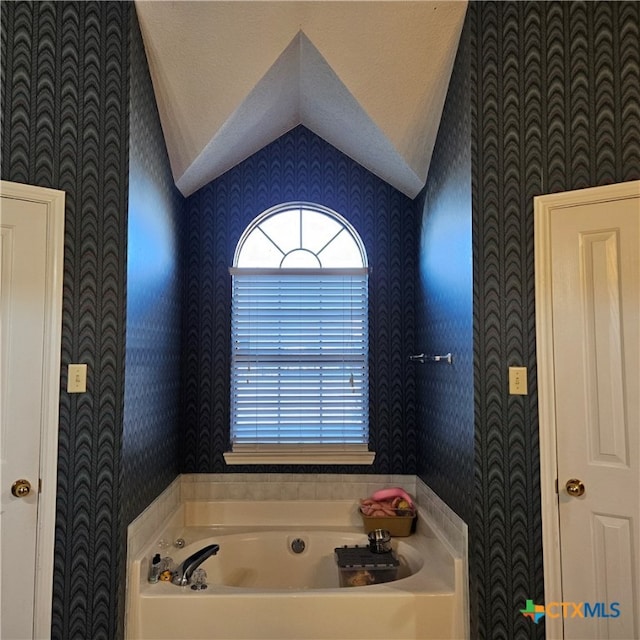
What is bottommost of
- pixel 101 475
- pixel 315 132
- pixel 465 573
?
pixel 465 573

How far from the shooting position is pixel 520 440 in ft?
6.05

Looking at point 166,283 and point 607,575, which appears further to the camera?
point 166,283

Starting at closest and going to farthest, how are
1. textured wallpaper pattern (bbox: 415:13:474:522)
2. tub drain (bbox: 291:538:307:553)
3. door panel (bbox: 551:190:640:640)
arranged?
door panel (bbox: 551:190:640:640) → textured wallpaper pattern (bbox: 415:13:474:522) → tub drain (bbox: 291:538:307:553)

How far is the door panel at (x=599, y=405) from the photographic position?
5.66 feet

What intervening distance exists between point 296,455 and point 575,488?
58.7 inches

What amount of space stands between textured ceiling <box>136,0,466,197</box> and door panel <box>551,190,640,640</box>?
87cm

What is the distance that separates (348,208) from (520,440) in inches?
66.5

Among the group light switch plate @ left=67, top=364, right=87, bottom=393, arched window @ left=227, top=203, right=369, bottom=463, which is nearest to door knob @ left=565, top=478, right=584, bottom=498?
arched window @ left=227, top=203, right=369, bottom=463

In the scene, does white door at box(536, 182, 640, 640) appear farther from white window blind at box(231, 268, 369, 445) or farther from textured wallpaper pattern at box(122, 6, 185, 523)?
textured wallpaper pattern at box(122, 6, 185, 523)

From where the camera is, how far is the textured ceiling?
6.48 ft

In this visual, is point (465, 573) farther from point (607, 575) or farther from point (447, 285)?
point (447, 285)

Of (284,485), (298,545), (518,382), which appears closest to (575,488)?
(518,382)

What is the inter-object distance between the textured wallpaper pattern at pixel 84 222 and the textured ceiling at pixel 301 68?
0.27 meters

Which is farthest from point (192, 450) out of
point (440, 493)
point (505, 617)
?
point (505, 617)
